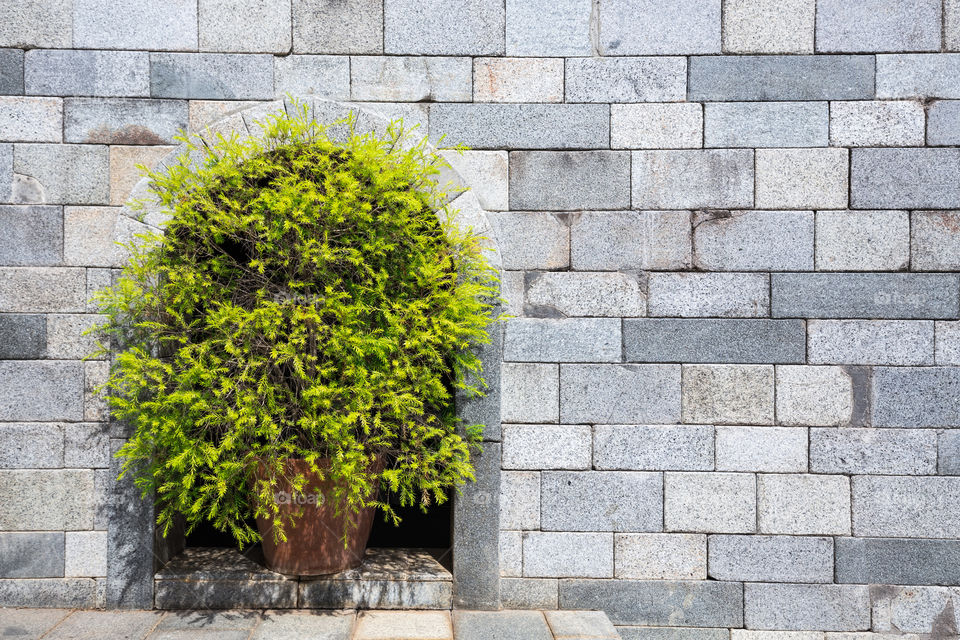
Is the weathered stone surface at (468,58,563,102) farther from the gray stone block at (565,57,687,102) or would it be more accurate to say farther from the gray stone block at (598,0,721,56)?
the gray stone block at (598,0,721,56)

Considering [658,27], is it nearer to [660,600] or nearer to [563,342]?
[563,342]

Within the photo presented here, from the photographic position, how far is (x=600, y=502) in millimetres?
3682

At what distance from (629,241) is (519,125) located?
0.97 meters

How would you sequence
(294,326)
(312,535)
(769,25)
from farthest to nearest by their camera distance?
(769,25) → (312,535) → (294,326)

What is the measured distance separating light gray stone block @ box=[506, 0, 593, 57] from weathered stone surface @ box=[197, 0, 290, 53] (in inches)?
53.9

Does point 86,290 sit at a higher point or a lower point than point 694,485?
higher

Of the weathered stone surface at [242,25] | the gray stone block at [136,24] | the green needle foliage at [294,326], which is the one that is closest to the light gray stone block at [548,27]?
the green needle foliage at [294,326]

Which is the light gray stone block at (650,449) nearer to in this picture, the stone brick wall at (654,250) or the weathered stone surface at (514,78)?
the stone brick wall at (654,250)

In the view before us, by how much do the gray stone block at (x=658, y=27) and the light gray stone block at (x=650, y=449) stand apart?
2284 millimetres

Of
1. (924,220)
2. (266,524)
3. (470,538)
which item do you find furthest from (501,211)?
(924,220)

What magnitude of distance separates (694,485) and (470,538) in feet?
4.50

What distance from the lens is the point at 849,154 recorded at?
3.73m

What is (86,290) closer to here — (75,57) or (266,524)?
(75,57)

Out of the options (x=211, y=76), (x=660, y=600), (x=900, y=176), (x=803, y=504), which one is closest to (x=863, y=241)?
(x=900, y=176)
